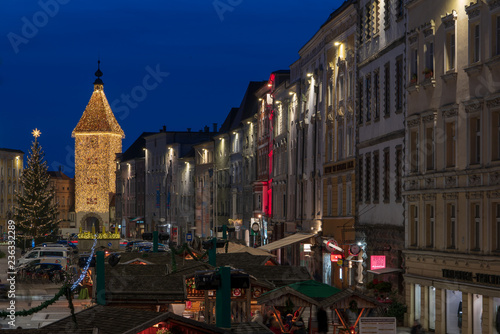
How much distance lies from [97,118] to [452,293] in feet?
395

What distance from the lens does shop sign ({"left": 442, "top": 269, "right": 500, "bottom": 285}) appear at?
29.9m

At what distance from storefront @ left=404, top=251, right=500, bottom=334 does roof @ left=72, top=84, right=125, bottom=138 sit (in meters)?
116

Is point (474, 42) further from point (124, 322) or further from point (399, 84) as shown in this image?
point (124, 322)

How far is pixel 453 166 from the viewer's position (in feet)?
108

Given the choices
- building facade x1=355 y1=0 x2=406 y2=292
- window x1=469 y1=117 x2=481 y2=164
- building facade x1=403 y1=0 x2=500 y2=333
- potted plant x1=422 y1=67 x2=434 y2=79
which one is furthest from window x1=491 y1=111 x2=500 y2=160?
building facade x1=355 y1=0 x2=406 y2=292

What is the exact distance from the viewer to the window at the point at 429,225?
35.2m

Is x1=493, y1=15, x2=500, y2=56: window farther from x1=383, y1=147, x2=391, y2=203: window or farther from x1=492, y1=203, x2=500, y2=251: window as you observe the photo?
x1=383, y1=147, x2=391, y2=203: window

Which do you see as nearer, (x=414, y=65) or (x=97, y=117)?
(x=414, y=65)

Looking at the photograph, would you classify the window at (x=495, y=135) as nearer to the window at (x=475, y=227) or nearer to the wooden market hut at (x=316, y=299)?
the window at (x=475, y=227)

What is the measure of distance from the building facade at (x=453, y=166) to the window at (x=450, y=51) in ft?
0.10

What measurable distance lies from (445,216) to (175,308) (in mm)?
8985

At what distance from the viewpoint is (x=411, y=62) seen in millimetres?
37500

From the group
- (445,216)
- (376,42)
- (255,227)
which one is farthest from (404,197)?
(255,227)

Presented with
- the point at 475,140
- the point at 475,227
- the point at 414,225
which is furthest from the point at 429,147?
the point at 475,227
